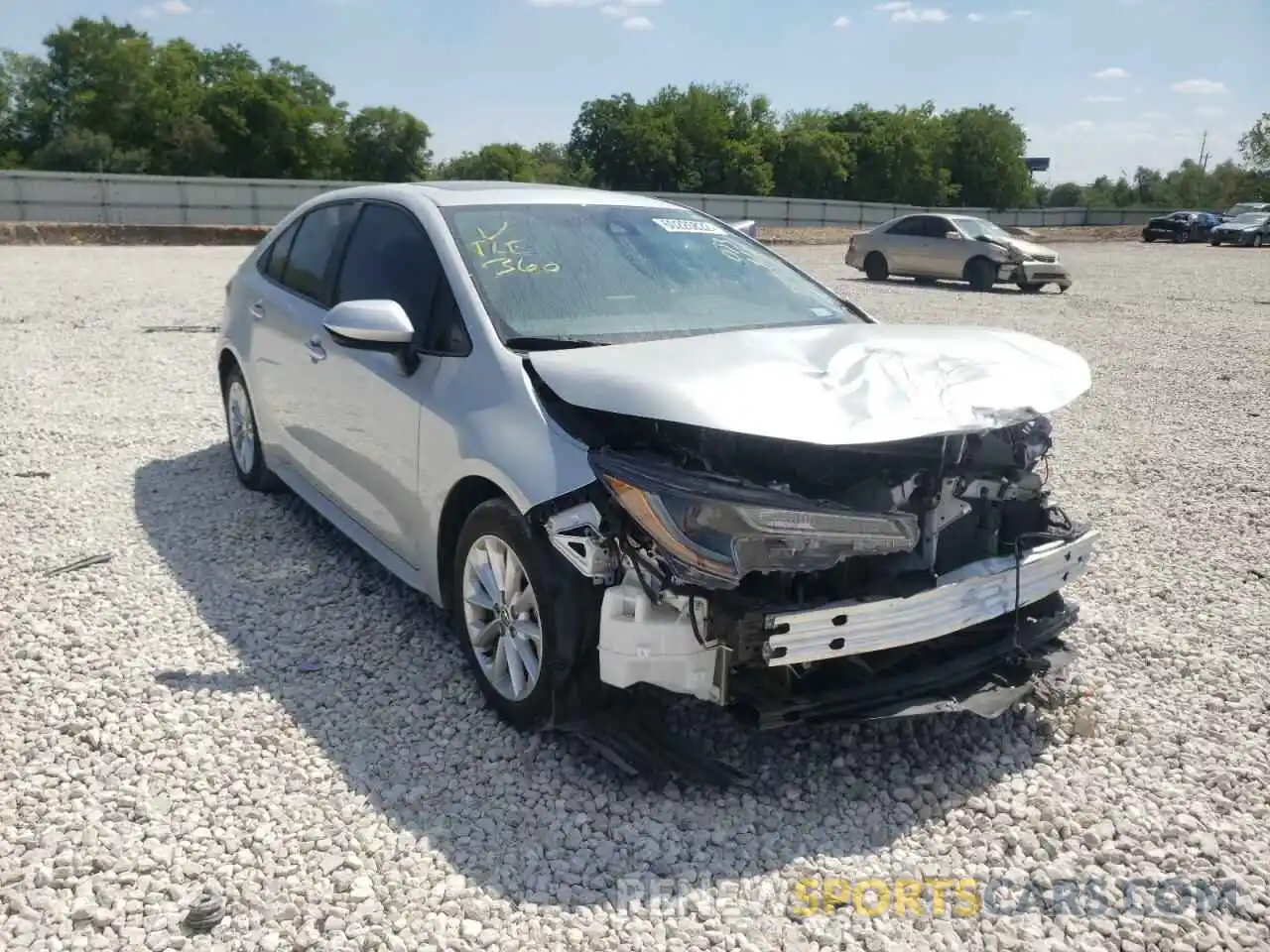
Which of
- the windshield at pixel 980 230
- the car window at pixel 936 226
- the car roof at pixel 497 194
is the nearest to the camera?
the car roof at pixel 497 194

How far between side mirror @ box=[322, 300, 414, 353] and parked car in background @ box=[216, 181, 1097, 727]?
1 centimetres

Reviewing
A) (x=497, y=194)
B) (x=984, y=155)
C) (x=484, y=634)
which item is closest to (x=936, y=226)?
(x=497, y=194)

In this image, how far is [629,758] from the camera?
10.5 feet

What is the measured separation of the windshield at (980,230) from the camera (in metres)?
21.3

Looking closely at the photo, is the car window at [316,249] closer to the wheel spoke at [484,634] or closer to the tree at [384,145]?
the wheel spoke at [484,634]

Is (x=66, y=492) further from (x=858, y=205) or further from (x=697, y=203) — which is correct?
(x=858, y=205)

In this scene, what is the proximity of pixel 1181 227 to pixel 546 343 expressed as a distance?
5020cm

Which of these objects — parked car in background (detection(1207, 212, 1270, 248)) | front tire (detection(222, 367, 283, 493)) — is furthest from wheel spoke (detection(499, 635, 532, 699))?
parked car in background (detection(1207, 212, 1270, 248))

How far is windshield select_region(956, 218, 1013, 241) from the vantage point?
2128cm

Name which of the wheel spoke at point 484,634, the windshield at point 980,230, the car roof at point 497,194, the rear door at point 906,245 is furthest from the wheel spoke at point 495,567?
the rear door at point 906,245

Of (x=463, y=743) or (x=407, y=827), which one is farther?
(x=463, y=743)

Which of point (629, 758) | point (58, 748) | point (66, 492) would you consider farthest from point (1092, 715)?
point (66, 492)

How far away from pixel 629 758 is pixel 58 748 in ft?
6.04

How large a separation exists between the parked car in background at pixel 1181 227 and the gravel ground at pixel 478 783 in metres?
46.5
